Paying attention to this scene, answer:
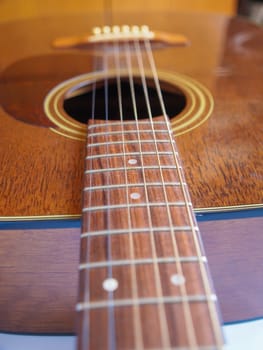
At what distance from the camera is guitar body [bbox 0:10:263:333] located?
42cm

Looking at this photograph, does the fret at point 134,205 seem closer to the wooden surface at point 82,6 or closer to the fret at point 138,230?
the fret at point 138,230

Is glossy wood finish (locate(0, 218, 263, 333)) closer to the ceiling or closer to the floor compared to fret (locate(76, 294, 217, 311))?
closer to the ceiling

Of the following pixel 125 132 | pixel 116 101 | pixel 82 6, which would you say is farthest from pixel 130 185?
pixel 82 6

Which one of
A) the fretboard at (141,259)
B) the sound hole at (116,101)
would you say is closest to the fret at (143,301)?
the fretboard at (141,259)

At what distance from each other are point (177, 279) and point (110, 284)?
0.05 meters

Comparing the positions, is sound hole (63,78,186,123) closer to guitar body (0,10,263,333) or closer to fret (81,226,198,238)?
guitar body (0,10,263,333)

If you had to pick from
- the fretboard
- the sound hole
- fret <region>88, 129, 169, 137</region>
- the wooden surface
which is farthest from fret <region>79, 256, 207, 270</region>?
the wooden surface

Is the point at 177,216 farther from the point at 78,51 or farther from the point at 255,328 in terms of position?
the point at 78,51

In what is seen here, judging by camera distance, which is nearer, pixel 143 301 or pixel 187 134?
pixel 143 301

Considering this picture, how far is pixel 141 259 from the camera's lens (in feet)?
1.09

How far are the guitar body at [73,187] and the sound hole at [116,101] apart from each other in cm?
3

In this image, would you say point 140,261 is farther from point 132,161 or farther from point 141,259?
point 132,161

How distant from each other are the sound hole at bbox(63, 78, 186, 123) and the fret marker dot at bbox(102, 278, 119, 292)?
413 millimetres

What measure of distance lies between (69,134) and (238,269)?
0.28 meters
